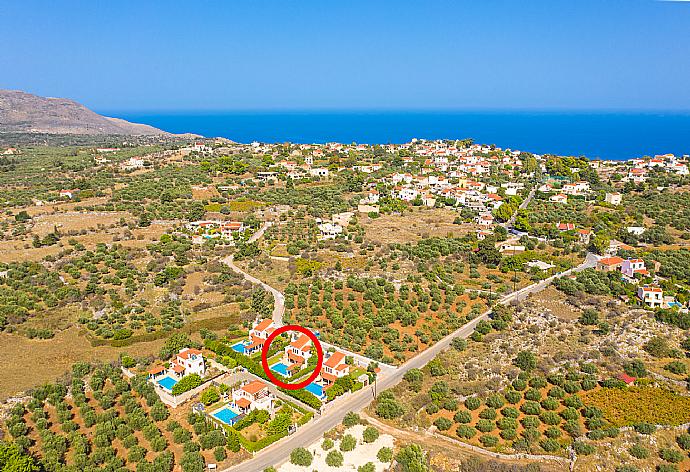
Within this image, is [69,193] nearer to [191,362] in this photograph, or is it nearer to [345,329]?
[191,362]

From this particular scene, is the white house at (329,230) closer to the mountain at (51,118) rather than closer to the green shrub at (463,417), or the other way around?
the green shrub at (463,417)

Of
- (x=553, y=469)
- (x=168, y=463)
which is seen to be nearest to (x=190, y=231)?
(x=168, y=463)

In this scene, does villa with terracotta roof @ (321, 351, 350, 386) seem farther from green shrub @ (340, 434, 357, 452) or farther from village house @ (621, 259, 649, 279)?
village house @ (621, 259, 649, 279)

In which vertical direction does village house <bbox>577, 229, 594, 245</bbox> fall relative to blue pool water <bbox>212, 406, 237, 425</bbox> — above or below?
above

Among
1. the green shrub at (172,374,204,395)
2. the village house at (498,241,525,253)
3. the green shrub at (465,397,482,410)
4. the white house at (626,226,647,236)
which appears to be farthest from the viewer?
the white house at (626,226,647,236)

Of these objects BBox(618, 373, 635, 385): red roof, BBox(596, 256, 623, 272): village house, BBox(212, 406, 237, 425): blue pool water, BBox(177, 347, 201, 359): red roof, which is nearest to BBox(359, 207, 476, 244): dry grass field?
BBox(596, 256, 623, 272): village house

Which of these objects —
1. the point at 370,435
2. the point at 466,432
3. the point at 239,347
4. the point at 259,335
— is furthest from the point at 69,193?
the point at 466,432

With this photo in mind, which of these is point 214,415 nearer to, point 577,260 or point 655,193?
point 577,260
